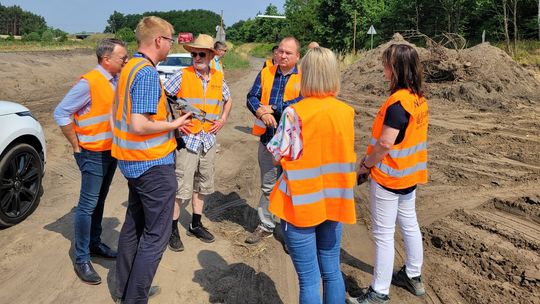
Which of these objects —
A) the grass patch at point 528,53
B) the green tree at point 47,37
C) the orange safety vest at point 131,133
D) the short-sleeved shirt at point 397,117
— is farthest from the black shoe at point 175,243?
the green tree at point 47,37

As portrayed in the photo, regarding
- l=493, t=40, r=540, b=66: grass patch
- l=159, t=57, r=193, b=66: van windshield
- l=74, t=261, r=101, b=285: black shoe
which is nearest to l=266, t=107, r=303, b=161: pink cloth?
l=74, t=261, r=101, b=285: black shoe

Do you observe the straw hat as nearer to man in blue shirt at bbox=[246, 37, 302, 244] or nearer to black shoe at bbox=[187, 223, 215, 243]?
man in blue shirt at bbox=[246, 37, 302, 244]

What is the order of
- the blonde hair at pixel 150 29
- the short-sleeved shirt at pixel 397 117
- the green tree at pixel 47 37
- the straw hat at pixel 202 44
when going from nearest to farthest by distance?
1. the blonde hair at pixel 150 29
2. the short-sleeved shirt at pixel 397 117
3. the straw hat at pixel 202 44
4. the green tree at pixel 47 37

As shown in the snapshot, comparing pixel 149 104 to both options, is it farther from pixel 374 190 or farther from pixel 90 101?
pixel 374 190

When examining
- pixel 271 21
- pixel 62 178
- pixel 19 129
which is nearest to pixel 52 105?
pixel 62 178

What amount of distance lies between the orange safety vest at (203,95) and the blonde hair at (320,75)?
1737mm

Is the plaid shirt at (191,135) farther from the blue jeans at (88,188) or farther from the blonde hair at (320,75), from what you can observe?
the blonde hair at (320,75)

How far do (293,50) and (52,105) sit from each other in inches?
442

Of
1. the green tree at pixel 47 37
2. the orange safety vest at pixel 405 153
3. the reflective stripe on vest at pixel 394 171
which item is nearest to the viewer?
the orange safety vest at pixel 405 153

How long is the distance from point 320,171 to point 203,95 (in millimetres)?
2066

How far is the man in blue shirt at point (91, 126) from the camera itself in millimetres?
3572

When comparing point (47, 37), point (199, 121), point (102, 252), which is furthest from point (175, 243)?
point (47, 37)

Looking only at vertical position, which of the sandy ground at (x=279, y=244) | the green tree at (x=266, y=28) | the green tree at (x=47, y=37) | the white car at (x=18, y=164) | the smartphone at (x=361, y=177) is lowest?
the sandy ground at (x=279, y=244)

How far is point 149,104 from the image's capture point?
9.26 ft
